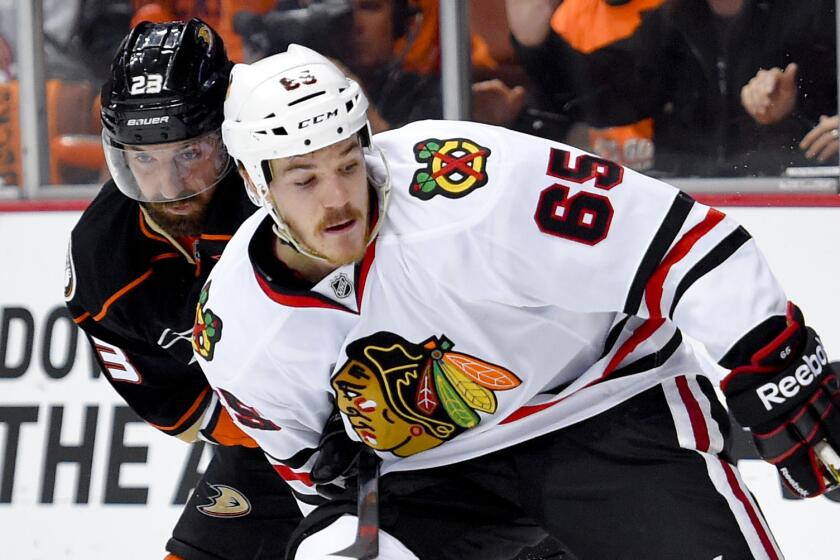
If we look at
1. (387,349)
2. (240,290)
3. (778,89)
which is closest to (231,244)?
(240,290)

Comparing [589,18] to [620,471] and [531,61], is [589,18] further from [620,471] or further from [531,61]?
[620,471]

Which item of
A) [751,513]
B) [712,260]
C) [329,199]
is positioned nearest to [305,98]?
[329,199]

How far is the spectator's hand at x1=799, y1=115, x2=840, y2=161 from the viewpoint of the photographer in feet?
10.8

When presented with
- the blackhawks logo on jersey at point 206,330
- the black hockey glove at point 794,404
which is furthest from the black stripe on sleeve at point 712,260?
the blackhawks logo on jersey at point 206,330

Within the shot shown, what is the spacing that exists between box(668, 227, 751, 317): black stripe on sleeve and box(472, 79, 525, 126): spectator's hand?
5.78 ft

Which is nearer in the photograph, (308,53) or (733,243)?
(733,243)

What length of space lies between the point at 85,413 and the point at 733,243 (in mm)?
2035

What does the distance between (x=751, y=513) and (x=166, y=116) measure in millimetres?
1166

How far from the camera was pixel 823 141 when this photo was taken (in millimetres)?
3305

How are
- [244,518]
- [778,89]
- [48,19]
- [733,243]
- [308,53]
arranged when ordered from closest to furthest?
[733,243] → [308,53] → [244,518] → [778,89] → [48,19]

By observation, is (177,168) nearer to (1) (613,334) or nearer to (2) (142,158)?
(2) (142,158)

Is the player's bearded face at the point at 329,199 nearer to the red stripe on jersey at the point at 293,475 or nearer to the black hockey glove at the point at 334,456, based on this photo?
the black hockey glove at the point at 334,456

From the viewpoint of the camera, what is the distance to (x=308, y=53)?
2.15 m

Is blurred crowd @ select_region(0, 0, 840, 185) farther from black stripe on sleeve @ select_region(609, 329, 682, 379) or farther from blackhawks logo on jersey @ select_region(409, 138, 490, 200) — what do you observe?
blackhawks logo on jersey @ select_region(409, 138, 490, 200)
